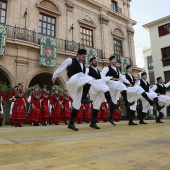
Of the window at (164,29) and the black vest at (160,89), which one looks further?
the window at (164,29)

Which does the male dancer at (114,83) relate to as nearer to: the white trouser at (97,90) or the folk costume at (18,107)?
the white trouser at (97,90)

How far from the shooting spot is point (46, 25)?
1379cm

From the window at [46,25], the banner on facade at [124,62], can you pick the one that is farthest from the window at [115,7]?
the window at [46,25]

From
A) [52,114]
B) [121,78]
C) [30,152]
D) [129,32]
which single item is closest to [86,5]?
[129,32]

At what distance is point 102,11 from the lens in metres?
17.4

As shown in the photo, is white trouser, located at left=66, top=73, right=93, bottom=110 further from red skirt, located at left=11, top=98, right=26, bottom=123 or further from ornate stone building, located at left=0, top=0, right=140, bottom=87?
ornate stone building, located at left=0, top=0, right=140, bottom=87

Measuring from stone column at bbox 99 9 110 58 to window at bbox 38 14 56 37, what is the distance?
4785 millimetres

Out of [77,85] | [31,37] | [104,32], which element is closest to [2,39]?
[31,37]

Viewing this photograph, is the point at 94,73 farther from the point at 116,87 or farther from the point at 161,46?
the point at 161,46

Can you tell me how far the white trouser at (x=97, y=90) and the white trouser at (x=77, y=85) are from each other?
1.65 ft

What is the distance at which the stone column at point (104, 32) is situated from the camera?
1688 centimetres

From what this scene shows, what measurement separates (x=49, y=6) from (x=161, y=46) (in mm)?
14276

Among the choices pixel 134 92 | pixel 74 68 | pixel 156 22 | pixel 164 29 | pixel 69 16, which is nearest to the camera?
pixel 74 68

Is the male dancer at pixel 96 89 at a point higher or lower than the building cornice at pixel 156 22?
lower
